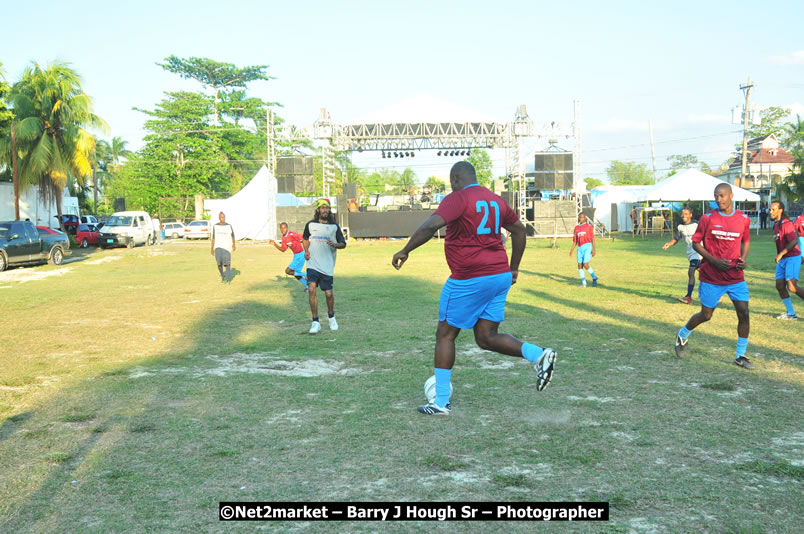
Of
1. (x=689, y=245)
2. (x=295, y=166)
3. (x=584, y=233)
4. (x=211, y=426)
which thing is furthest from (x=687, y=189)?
(x=211, y=426)

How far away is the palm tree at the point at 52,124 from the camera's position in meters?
32.2

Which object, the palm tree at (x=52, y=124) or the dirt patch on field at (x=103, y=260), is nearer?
the dirt patch on field at (x=103, y=260)

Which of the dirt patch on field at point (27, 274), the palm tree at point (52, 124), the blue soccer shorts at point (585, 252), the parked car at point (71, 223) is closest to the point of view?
the blue soccer shorts at point (585, 252)

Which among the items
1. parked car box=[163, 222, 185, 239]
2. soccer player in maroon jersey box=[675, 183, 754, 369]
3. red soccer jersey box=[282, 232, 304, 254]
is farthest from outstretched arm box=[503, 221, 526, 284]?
parked car box=[163, 222, 185, 239]

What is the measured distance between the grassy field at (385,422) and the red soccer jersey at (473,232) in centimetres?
120

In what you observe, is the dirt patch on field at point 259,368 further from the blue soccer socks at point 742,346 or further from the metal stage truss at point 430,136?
the metal stage truss at point 430,136

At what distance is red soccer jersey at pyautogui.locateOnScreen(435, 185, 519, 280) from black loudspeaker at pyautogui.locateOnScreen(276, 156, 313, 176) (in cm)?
3344

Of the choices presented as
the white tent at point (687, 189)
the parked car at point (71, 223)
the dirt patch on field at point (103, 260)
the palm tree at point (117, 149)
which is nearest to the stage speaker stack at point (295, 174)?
the dirt patch on field at point (103, 260)

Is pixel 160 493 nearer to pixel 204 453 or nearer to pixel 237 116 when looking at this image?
pixel 204 453

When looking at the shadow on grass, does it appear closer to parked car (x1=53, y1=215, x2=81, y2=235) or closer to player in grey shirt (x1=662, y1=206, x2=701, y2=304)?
player in grey shirt (x1=662, y1=206, x2=701, y2=304)

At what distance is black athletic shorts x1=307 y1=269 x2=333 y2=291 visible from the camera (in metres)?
9.42

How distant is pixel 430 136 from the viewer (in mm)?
37656

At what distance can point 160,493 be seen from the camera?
3.77m

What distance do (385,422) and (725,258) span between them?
4276mm
